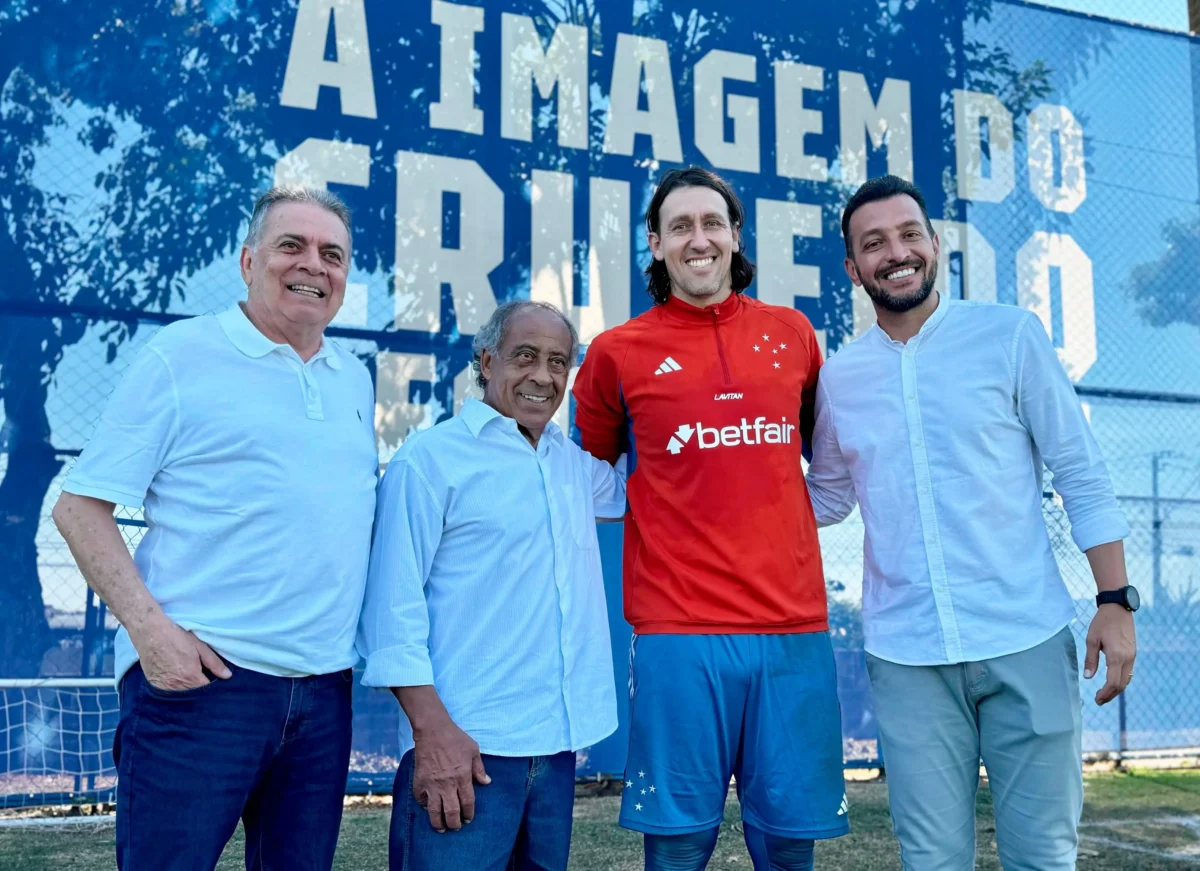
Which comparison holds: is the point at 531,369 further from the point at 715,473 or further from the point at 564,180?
the point at 564,180

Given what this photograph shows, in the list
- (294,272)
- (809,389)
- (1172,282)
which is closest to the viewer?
(294,272)

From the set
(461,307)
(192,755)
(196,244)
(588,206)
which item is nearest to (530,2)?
(588,206)

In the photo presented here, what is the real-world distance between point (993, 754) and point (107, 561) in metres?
1.86

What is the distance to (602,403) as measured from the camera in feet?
8.43

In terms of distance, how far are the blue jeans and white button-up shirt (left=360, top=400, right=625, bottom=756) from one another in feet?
0.19

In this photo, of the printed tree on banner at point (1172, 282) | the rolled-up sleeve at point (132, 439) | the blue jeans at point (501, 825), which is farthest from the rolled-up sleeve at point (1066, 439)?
the printed tree on banner at point (1172, 282)

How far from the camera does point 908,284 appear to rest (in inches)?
93.0

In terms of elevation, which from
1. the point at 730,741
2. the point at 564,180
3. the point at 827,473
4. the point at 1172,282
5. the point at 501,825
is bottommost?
the point at 501,825

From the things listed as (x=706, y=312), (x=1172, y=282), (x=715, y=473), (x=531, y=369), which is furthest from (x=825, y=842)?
(x=1172, y=282)

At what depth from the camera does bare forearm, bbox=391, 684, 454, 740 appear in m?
1.96

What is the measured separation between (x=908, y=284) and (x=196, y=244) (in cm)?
388

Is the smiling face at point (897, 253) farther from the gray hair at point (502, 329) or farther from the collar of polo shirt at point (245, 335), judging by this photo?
the collar of polo shirt at point (245, 335)

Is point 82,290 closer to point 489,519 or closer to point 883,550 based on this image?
point 489,519

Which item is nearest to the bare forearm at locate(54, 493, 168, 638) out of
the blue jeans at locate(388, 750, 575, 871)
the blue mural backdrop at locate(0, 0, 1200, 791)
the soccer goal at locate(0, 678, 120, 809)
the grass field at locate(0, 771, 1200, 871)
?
the blue jeans at locate(388, 750, 575, 871)
